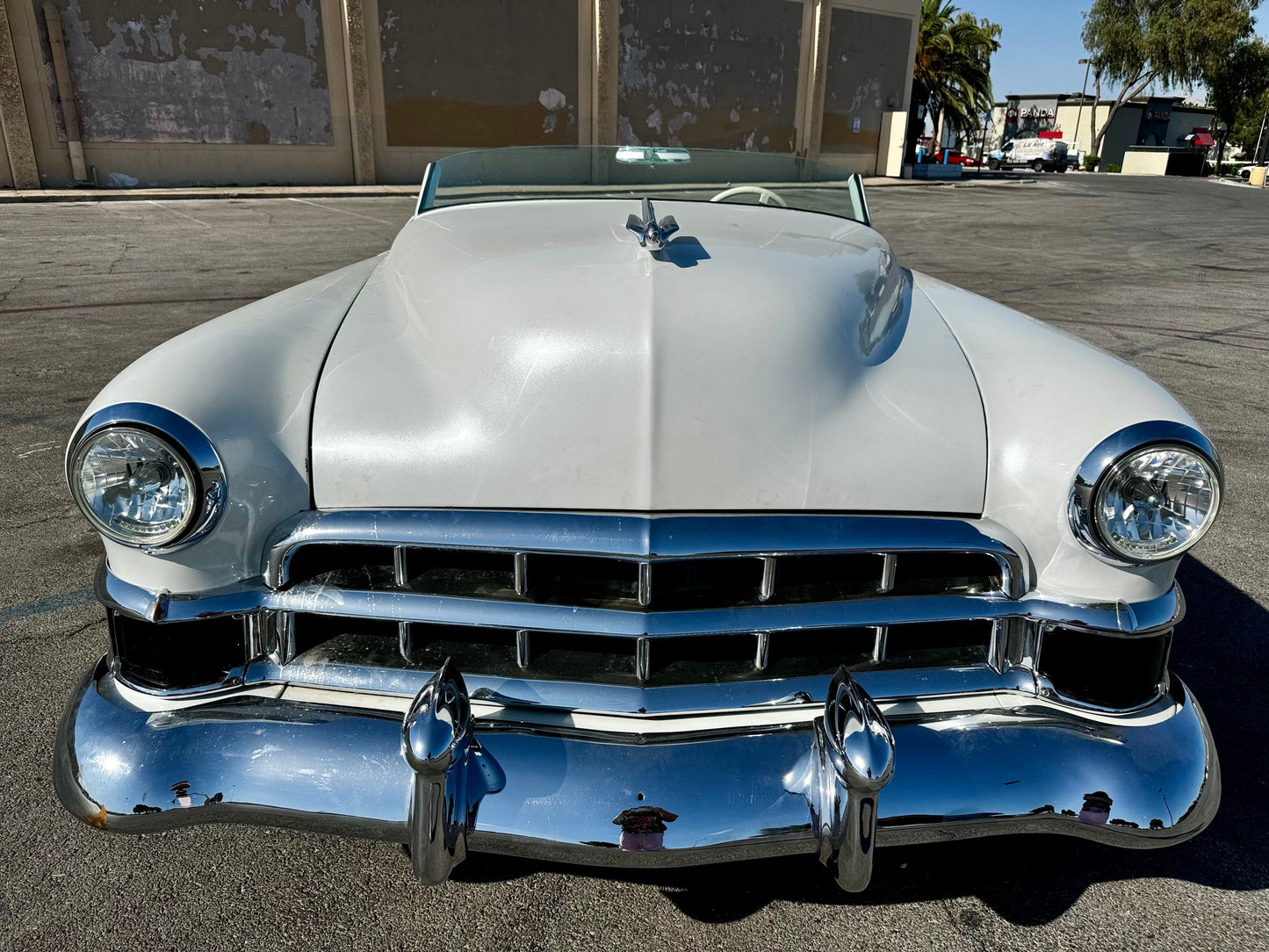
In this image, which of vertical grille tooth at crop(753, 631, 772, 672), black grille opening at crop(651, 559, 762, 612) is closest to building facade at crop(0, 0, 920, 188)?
black grille opening at crop(651, 559, 762, 612)

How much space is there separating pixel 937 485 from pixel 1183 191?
3003cm

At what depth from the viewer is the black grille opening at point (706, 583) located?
1.61m

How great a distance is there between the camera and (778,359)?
176cm

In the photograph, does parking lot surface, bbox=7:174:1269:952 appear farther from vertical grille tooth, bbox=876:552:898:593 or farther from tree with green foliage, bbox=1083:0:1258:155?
tree with green foliage, bbox=1083:0:1258:155

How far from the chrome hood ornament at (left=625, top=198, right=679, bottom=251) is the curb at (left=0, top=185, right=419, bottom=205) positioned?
641 inches

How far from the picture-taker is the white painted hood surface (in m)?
1.61

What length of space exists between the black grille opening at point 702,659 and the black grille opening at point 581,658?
1.9 inches

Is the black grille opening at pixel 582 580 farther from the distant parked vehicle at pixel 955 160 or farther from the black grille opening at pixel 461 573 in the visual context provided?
the distant parked vehicle at pixel 955 160

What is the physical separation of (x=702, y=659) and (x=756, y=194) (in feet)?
6.57

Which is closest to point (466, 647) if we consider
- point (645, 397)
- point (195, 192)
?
point (645, 397)

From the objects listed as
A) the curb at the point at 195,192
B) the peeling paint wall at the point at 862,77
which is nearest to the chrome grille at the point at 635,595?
the curb at the point at 195,192

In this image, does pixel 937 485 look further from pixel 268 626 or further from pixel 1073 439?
pixel 268 626

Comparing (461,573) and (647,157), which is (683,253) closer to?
(461,573)

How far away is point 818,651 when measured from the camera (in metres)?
1.71
